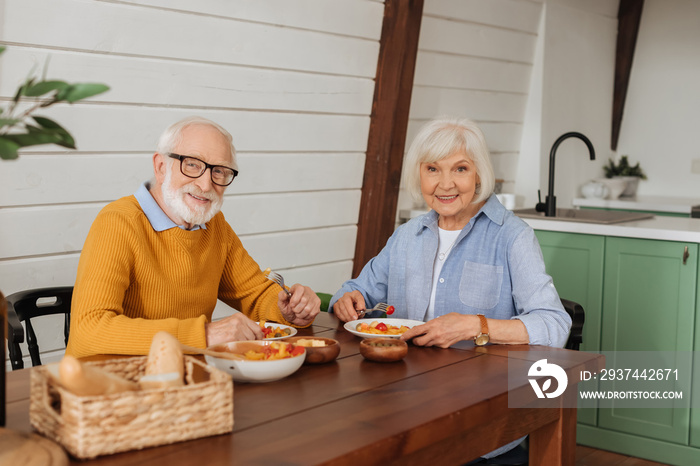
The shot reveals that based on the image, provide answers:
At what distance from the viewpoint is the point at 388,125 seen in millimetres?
3533

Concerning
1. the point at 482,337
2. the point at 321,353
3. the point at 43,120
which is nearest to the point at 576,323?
the point at 482,337

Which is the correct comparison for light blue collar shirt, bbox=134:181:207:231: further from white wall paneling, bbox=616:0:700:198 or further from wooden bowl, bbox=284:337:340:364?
white wall paneling, bbox=616:0:700:198

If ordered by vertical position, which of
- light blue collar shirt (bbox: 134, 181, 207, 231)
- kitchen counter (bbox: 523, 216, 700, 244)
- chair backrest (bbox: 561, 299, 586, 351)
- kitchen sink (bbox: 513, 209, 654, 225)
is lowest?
chair backrest (bbox: 561, 299, 586, 351)

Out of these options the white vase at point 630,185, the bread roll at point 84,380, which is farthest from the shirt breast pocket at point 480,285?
the white vase at point 630,185

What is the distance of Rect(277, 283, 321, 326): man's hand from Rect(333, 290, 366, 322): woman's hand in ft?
0.51

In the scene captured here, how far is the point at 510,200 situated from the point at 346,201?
123 centimetres

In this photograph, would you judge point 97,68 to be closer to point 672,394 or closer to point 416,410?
point 416,410

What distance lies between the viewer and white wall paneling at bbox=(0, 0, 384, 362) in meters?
2.38

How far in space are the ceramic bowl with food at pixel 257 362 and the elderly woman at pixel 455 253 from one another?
2.14ft

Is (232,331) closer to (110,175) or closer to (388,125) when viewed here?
(110,175)

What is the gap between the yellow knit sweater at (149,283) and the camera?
171cm

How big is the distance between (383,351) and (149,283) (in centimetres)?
63

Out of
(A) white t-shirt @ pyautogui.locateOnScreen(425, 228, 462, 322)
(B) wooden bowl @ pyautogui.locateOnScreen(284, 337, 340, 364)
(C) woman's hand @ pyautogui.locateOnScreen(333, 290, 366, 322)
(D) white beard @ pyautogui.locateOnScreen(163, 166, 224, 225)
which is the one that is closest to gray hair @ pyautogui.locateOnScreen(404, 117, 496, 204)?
(A) white t-shirt @ pyautogui.locateOnScreen(425, 228, 462, 322)

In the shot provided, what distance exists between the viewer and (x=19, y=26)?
2.26 metres
